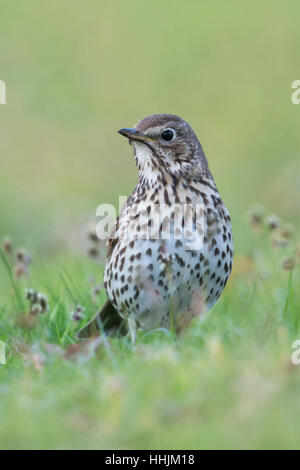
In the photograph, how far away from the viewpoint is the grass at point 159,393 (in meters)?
3.36

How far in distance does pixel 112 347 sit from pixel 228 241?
3.11ft

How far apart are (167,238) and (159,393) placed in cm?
132

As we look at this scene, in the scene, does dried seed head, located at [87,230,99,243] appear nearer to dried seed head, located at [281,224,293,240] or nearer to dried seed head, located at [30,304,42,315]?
dried seed head, located at [30,304,42,315]

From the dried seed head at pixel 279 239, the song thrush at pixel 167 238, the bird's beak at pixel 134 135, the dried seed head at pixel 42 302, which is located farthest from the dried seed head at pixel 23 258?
the dried seed head at pixel 279 239

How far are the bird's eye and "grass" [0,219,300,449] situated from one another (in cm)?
118

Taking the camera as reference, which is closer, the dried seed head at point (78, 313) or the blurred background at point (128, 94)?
the dried seed head at point (78, 313)

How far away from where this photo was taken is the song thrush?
15.7 feet

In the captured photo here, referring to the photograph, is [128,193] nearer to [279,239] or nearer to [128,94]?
[128,94]

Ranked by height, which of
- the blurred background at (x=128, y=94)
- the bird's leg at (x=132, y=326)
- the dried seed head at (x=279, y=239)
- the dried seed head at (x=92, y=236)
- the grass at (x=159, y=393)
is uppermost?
the blurred background at (x=128, y=94)

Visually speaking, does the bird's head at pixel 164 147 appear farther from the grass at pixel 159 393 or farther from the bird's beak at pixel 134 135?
the grass at pixel 159 393

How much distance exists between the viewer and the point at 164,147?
201 inches

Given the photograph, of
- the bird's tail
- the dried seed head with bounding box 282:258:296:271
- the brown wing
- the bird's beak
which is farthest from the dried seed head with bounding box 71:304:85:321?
the dried seed head with bounding box 282:258:296:271

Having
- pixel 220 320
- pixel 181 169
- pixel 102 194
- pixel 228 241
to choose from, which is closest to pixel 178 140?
pixel 181 169

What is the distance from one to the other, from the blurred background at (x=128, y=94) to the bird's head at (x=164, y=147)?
6145 millimetres
